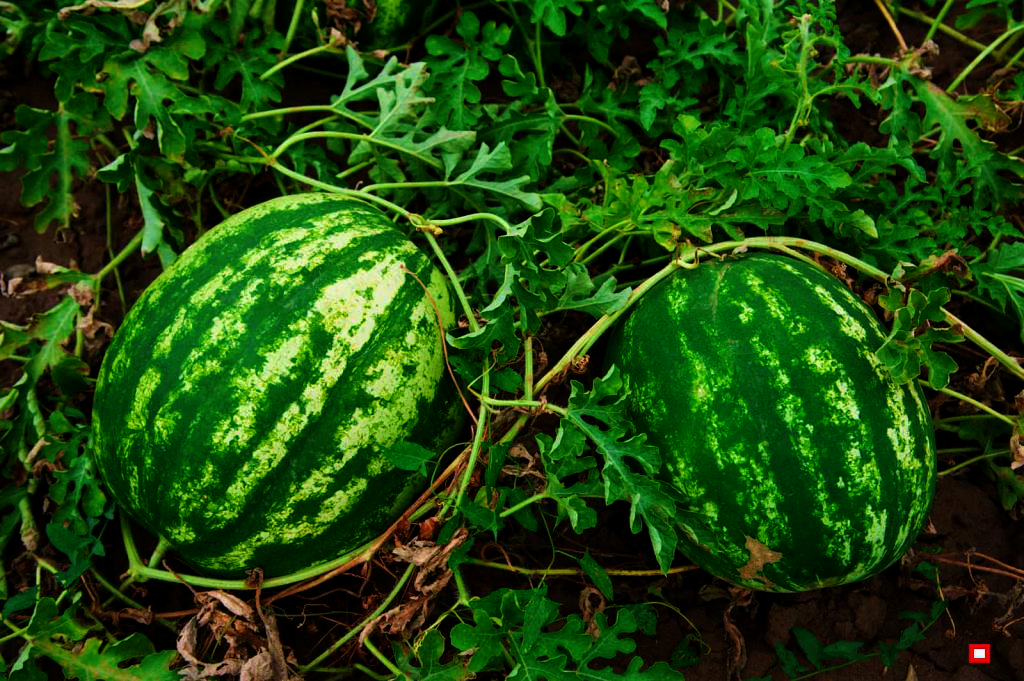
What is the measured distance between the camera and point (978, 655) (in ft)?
8.99

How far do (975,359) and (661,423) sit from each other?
4.96 feet

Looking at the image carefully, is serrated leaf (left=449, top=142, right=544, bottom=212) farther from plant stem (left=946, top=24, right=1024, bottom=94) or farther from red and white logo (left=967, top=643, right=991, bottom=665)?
red and white logo (left=967, top=643, right=991, bottom=665)

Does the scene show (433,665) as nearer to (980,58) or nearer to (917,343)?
(917,343)

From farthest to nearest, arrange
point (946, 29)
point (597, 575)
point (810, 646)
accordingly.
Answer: point (946, 29) < point (810, 646) < point (597, 575)

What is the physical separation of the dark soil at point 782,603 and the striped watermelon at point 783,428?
1.75 ft

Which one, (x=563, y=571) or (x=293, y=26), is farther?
(x=293, y=26)

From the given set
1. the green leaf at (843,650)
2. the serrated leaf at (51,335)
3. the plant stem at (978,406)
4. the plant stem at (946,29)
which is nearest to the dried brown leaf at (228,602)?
the serrated leaf at (51,335)

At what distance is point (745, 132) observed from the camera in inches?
111

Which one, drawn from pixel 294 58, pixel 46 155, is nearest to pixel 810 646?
pixel 294 58

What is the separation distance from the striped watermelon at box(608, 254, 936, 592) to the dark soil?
533 mm

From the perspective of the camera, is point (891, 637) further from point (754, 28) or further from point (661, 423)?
point (754, 28)

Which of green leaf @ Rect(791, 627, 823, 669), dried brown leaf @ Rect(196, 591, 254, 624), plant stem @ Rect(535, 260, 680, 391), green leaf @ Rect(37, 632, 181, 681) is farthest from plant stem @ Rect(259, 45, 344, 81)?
green leaf @ Rect(791, 627, 823, 669)

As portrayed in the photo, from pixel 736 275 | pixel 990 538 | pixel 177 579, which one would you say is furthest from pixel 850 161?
pixel 177 579

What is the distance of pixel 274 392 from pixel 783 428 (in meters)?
1.27
